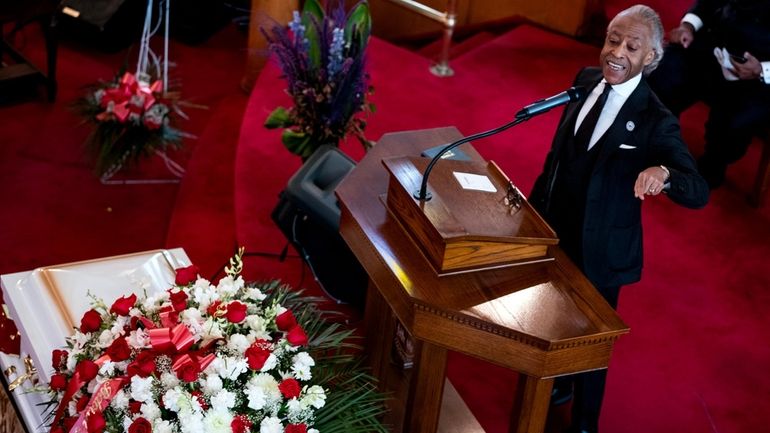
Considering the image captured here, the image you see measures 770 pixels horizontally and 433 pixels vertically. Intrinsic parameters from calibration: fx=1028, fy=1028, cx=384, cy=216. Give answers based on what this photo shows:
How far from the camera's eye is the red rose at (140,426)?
2.32 metres

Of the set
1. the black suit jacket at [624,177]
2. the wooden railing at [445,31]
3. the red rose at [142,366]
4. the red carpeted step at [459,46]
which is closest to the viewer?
the red rose at [142,366]

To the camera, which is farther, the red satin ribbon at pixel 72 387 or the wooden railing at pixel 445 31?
the wooden railing at pixel 445 31

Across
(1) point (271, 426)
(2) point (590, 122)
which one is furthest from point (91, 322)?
(2) point (590, 122)

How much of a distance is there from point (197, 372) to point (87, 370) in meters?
0.28

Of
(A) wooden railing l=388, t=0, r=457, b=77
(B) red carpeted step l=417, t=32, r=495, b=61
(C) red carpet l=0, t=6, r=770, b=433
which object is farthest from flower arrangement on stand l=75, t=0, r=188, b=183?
(B) red carpeted step l=417, t=32, r=495, b=61

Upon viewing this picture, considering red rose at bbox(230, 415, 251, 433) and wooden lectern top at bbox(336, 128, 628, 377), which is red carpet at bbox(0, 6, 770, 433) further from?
red rose at bbox(230, 415, 251, 433)

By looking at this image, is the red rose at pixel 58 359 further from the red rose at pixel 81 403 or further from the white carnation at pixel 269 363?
the white carnation at pixel 269 363

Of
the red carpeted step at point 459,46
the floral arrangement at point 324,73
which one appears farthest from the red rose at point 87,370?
the red carpeted step at point 459,46

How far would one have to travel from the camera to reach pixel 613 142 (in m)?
2.84

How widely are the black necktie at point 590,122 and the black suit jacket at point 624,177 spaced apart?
0.05 meters

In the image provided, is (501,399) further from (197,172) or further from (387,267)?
(197,172)

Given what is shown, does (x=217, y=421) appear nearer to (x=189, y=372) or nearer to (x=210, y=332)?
(x=189, y=372)

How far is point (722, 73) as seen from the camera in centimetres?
448

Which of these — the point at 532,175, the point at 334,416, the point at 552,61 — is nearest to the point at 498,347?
the point at 334,416
